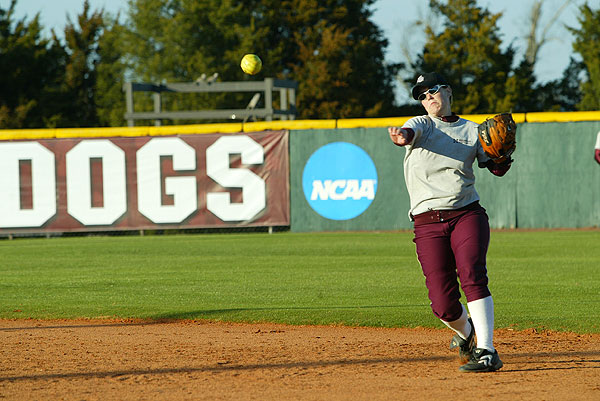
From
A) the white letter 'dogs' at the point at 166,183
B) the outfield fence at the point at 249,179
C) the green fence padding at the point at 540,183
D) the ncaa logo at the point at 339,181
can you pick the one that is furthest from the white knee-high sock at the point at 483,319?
the white letter 'dogs' at the point at 166,183

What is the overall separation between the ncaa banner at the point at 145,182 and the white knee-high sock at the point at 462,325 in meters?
12.2

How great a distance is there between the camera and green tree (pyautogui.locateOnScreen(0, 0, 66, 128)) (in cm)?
3716

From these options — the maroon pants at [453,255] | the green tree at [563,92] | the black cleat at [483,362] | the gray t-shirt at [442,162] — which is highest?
the green tree at [563,92]

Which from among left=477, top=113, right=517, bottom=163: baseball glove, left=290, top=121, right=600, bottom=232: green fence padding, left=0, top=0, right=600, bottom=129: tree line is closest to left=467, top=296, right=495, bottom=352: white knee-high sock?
left=477, top=113, right=517, bottom=163: baseball glove

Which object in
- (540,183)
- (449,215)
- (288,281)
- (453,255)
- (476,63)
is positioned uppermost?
(476,63)

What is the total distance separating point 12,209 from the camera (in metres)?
17.7

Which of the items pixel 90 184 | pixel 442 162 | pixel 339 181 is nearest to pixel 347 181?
pixel 339 181

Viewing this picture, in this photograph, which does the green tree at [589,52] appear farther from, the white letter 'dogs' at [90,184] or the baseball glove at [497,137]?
the baseball glove at [497,137]

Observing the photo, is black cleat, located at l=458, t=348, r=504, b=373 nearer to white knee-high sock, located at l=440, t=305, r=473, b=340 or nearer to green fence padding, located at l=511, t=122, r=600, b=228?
white knee-high sock, located at l=440, t=305, r=473, b=340

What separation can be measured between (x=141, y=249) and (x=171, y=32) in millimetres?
29631

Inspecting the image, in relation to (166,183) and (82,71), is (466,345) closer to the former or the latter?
(166,183)

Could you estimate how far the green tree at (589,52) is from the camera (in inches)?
1486

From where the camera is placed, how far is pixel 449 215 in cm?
493

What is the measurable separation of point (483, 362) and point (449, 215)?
840 mm
